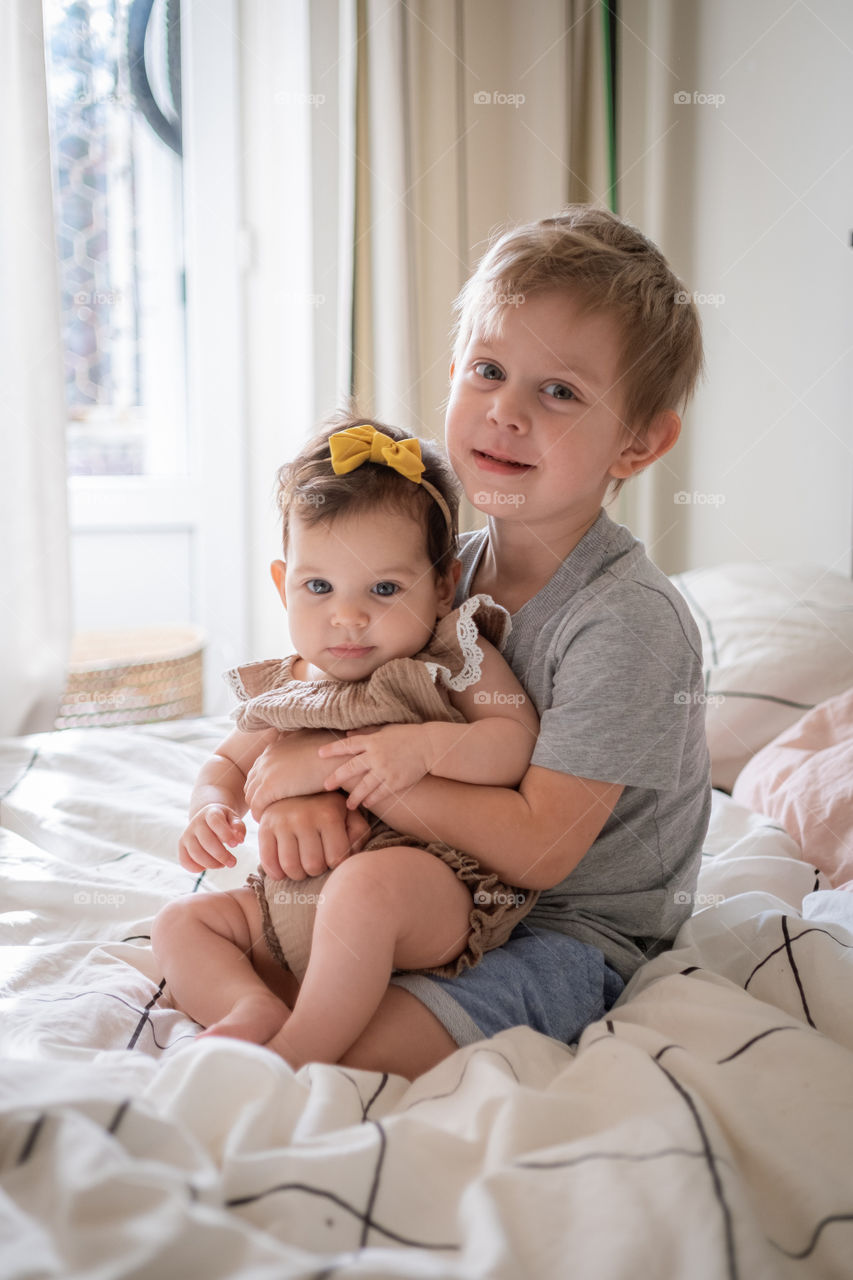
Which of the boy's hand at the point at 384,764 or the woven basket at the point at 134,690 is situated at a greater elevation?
the boy's hand at the point at 384,764

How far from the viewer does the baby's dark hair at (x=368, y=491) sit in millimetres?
1001

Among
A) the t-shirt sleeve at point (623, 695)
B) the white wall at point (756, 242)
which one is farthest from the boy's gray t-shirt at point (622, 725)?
the white wall at point (756, 242)

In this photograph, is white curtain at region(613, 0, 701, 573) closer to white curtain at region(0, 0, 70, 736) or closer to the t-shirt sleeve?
white curtain at region(0, 0, 70, 736)

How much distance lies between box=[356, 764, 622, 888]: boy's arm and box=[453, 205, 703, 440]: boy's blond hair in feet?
1.28

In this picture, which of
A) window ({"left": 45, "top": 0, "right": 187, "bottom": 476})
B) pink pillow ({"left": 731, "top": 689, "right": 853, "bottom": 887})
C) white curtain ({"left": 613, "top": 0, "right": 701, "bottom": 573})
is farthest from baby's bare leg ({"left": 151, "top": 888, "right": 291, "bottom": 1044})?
window ({"left": 45, "top": 0, "right": 187, "bottom": 476})

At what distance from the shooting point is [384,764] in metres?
0.93

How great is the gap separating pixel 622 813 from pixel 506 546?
31 centimetres

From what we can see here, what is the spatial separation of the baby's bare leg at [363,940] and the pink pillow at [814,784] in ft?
1.98

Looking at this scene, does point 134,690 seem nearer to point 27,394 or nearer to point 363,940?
point 27,394

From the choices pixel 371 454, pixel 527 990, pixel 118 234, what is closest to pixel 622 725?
pixel 527 990

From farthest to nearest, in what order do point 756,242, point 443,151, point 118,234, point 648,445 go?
point 118,234 → point 443,151 → point 756,242 → point 648,445

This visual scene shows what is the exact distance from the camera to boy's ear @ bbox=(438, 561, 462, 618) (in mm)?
1090

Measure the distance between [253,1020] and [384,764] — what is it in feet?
0.79

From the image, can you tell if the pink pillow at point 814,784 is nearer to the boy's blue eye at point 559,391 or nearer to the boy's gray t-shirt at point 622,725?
the boy's gray t-shirt at point 622,725
